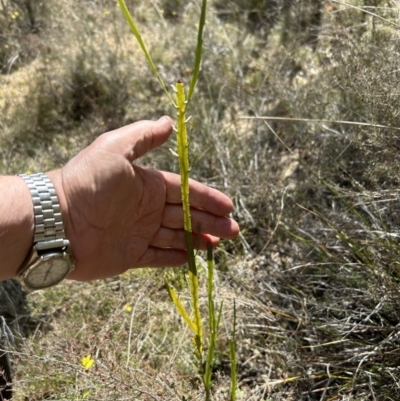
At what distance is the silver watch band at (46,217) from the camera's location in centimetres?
139

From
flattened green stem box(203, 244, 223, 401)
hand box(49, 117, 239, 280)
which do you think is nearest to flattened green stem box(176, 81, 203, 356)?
flattened green stem box(203, 244, 223, 401)

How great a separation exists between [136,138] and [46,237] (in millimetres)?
370

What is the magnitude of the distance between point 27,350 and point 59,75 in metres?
2.00

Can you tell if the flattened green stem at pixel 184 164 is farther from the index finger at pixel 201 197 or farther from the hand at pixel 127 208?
the index finger at pixel 201 197

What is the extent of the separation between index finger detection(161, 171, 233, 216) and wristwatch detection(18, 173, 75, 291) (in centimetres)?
35

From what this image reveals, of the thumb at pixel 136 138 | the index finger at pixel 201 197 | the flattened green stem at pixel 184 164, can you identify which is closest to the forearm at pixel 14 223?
the thumb at pixel 136 138

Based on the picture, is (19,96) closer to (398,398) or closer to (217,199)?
(217,199)

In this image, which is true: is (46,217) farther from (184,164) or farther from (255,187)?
(255,187)

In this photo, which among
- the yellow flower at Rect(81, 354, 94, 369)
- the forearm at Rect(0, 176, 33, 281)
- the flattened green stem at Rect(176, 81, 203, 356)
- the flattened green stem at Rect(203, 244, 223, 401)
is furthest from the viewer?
the yellow flower at Rect(81, 354, 94, 369)

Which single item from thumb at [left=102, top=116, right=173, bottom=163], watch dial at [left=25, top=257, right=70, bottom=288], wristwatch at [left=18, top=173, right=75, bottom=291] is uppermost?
thumb at [left=102, top=116, right=173, bottom=163]

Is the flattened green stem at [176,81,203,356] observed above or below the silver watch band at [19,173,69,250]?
above

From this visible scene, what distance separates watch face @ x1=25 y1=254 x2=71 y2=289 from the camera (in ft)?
4.62

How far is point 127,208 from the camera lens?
59.7 inches

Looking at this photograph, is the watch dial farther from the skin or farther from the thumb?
the thumb
